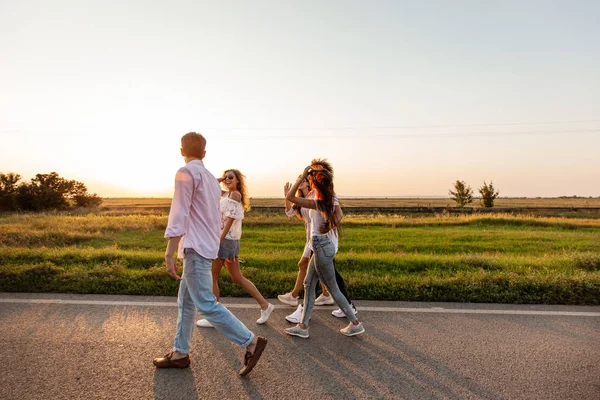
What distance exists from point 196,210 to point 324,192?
4.61ft

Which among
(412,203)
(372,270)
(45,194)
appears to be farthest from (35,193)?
(412,203)

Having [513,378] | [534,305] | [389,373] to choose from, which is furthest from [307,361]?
[534,305]

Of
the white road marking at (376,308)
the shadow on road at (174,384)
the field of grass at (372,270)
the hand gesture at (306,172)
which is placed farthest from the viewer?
the field of grass at (372,270)

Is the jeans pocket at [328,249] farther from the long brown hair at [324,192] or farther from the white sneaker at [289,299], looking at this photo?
the white sneaker at [289,299]

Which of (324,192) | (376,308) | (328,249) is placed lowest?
(376,308)

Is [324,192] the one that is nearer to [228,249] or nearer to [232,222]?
[232,222]

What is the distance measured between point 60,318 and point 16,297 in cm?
151

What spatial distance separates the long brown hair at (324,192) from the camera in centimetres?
443

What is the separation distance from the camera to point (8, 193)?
4191 centimetres

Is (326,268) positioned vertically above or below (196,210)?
below

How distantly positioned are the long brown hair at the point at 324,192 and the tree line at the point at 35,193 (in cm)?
4545

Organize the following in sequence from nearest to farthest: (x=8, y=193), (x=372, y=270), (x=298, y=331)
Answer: (x=298, y=331), (x=372, y=270), (x=8, y=193)

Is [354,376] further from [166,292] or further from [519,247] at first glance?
[519,247]

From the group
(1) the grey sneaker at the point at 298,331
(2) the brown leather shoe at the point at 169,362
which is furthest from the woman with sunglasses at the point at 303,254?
(2) the brown leather shoe at the point at 169,362
